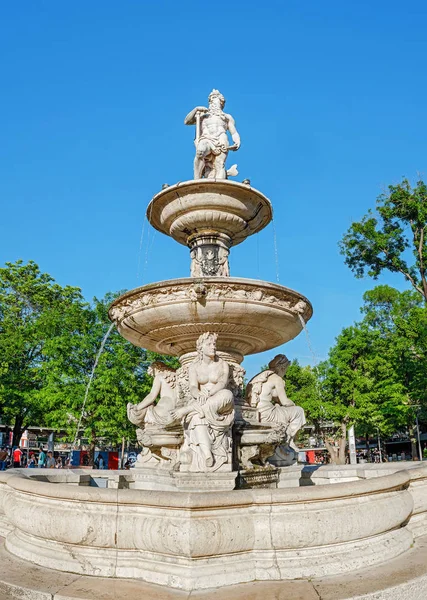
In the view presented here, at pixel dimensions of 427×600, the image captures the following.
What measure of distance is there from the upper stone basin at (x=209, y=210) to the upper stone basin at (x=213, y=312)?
2.32m

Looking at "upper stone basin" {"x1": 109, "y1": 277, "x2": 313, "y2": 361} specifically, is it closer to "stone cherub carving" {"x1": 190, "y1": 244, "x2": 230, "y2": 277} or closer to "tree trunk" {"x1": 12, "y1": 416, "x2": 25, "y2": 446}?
"stone cherub carving" {"x1": 190, "y1": 244, "x2": 230, "y2": 277}

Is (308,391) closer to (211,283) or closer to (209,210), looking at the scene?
(209,210)

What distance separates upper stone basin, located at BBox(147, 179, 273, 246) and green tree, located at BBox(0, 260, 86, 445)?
16.0 metres

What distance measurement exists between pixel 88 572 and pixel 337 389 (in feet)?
91.9

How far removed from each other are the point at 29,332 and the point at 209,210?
22283 millimetres

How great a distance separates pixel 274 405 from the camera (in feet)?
26.0

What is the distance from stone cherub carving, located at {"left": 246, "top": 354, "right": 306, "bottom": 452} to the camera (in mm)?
7703

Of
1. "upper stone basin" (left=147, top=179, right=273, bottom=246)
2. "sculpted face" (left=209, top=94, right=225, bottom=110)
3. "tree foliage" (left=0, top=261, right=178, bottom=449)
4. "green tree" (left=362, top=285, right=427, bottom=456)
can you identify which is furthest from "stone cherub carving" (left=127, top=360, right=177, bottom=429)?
"green tree" (left=362, top=285, right=427, bottom=456)

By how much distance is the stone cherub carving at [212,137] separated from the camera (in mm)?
9977

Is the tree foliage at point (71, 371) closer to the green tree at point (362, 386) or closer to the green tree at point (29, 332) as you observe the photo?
the green tree at point (29, 332)

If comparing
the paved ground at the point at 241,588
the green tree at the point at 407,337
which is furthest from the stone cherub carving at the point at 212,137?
the green tree at the point at 407,337

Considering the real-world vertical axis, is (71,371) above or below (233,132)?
below

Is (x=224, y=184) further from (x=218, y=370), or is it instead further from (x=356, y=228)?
(x=356, y=228)

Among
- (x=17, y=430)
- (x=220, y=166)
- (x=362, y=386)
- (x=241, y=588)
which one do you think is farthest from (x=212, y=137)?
(x=17, y=430)
